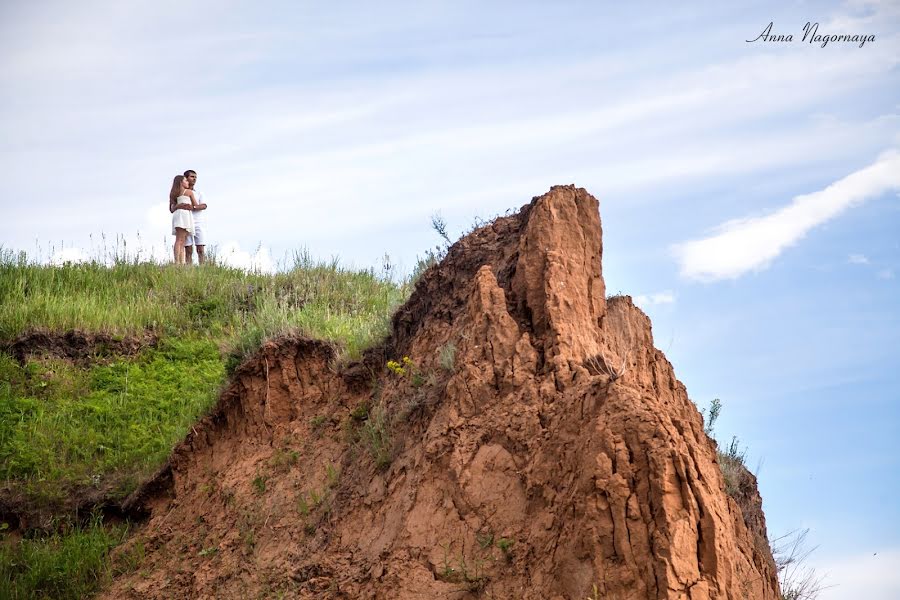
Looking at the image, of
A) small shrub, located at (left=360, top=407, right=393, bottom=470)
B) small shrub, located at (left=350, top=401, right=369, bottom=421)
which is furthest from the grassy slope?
small shrub, located at (left=360, top=407, right=393, bottom=470)

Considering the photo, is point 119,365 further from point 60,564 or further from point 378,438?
point 378,438

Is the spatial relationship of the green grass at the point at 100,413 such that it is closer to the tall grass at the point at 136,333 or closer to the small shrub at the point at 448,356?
the tall grass at the point at 136,333

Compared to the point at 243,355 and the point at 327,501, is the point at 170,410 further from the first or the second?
the point at 327,501

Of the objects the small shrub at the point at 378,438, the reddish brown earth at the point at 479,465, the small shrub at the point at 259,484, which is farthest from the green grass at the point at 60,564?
the small shrub at the point at 378,438

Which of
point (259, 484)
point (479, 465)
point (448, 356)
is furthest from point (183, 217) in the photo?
point (479, 465)

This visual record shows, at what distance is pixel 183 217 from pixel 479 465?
631 inches

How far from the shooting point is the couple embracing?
22.7 meters

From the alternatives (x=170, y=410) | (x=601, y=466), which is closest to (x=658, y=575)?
(x=601, y=466)

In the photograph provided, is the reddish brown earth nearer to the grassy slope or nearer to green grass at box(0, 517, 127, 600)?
green grass at box(0, 517, 127, 600)

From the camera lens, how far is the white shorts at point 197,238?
75.8 feet

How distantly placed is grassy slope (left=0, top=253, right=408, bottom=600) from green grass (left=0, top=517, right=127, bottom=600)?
16mm

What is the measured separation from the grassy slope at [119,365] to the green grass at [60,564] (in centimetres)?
2

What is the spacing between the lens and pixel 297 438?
10891 millimetres

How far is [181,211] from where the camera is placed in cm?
2269
